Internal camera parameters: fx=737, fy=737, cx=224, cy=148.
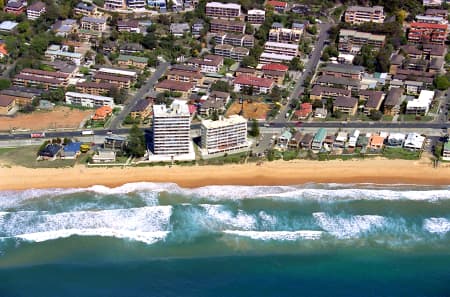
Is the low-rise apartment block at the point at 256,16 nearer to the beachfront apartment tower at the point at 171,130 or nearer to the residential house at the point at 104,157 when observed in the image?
the beachfront apartment tower at the point at 171,130

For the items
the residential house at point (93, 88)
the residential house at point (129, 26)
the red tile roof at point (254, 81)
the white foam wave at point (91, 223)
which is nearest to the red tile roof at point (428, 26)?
the red tile roof at point (254, 81)

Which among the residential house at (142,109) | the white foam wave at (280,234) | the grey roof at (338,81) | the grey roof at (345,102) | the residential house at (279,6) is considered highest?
the residential house at (279,6)

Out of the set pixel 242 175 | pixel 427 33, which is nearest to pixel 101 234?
pixel 242 175

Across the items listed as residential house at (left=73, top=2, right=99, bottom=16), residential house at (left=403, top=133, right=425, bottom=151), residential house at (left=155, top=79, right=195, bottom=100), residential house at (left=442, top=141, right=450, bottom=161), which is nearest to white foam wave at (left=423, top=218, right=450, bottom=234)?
residential house at (left=442, top=141, right=450, bottom=161)

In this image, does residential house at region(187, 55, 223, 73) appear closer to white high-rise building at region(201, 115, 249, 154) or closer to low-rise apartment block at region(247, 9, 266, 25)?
low-rise apartment block at region(247, 9, 266, 25)

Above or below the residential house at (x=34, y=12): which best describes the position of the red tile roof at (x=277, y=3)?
above

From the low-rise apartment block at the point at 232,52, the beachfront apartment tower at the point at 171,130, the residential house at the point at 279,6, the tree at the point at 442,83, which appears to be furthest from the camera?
the residential house at the point at 279,6

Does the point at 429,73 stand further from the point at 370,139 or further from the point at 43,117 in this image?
the point at 43,117
